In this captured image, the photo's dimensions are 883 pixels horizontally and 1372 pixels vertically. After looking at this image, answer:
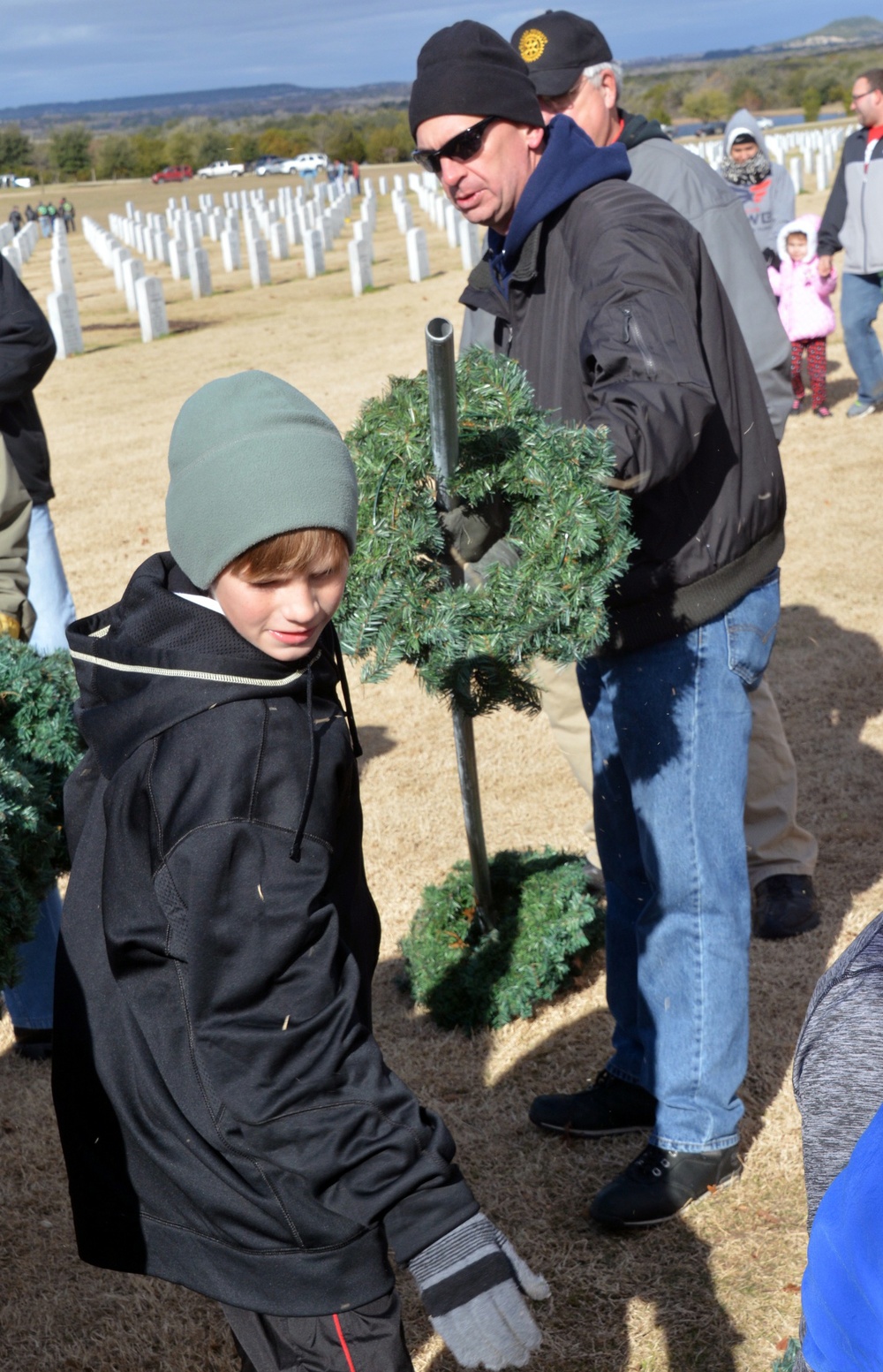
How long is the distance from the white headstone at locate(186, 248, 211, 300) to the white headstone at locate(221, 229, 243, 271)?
2602 millimetres

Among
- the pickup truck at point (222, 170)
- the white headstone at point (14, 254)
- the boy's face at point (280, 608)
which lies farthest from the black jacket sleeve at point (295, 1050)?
the pickup truck at point (222, 170)

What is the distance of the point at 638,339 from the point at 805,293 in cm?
826

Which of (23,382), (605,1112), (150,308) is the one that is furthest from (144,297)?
(605,1112)

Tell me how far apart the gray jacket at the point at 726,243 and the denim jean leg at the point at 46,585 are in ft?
6.89

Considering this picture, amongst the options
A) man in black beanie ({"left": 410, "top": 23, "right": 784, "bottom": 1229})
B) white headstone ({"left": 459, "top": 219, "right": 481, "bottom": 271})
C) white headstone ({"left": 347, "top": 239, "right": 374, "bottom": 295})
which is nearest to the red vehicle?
white headstone ({"left": 459, "top": 219, "right": 481, "bottom": 271})

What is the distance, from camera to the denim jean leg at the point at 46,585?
4914 mm

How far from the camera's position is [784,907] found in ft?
12.6

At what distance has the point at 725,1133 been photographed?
2795mm

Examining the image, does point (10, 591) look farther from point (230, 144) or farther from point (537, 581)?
point (230, 144)

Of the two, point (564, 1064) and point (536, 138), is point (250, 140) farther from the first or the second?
point (564, 1064)

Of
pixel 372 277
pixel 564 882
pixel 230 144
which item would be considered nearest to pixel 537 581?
pixel 564 882

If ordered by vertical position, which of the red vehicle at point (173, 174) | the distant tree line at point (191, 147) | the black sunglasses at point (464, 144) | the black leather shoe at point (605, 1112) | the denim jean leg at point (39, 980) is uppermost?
the distant tree line at point (191, 147)

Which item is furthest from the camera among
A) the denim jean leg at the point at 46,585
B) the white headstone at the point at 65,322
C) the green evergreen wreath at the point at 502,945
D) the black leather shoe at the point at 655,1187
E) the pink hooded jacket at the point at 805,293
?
the white headstone at the point at 65,322

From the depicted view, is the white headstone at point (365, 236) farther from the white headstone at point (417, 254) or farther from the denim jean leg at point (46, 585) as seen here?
the denim jean leg at point (46, 585)
